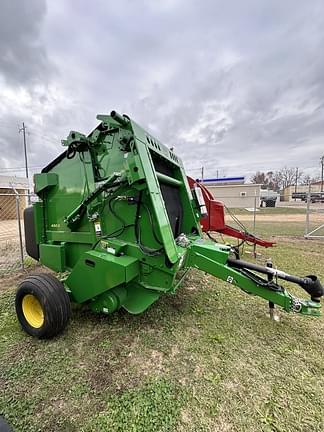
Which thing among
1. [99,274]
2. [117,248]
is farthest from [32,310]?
[117,248]

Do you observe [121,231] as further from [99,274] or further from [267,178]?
[267,178]

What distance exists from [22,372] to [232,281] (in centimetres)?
216

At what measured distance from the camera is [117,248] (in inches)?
104

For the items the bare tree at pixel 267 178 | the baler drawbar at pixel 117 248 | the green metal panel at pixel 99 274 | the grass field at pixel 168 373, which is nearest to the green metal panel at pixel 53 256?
the baler drawbar at pixel 117 248

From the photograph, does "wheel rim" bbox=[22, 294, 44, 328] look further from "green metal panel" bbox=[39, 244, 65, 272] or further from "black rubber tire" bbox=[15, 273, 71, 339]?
"green metal panel" bbox=[39, 244, 65, 272]

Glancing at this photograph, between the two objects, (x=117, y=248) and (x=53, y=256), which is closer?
(x=117, y=248)

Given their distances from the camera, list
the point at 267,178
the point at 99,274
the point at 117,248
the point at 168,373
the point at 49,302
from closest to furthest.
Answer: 1. the point at 168,373
2. the point at 49,302
3. the point at 99,274
4. the point at 117,248
5. the point at 267,178

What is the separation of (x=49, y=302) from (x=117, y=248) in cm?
85

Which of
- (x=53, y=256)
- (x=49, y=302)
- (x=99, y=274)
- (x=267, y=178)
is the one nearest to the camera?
(x=49, y=302)

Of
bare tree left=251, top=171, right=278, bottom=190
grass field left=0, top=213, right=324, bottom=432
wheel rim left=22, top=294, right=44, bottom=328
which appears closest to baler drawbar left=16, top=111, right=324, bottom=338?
wheel rim left=22, top=294, right=44, bottom=328

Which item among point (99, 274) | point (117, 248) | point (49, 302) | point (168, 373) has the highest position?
point (117, 248)

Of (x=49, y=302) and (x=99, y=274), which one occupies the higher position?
(x=99, y=274)

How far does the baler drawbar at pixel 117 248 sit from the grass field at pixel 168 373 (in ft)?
1.10

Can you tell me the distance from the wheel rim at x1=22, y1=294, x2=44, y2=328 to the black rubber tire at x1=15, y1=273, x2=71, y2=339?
0.05m
